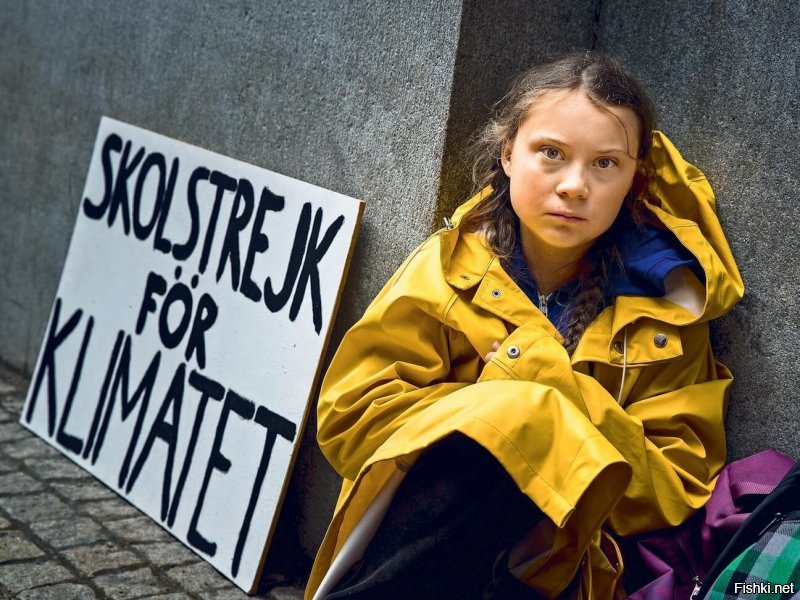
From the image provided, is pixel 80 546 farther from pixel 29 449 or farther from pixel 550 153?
pixel 550 153

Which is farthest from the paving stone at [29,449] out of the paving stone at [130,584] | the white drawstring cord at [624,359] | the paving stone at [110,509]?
the white drawstring cord at [624,359]

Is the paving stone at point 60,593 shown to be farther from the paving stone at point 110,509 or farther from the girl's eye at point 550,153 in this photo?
the girl's eye at point 550,153

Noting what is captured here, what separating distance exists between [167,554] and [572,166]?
6.18 feet

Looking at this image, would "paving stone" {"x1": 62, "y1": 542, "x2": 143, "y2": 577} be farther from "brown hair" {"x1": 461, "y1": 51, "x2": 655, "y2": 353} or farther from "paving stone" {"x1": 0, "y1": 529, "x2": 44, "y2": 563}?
"brown hair" {"x1": 461, "y1": 51, "x2": 655, "y2": 353}

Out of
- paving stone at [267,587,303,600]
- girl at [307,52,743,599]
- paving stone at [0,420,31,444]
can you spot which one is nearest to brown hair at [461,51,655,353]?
girl at [307,52,743,599]

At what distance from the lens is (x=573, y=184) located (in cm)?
250

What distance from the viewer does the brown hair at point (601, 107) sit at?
259 cm

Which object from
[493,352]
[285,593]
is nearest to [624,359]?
[493,352]

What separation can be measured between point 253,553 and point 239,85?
1.63 metres

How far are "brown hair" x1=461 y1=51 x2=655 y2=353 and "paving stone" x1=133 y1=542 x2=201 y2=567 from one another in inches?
59.3

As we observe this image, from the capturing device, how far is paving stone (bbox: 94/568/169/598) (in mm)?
3141

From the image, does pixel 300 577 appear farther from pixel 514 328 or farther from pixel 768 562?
pixel 768 562

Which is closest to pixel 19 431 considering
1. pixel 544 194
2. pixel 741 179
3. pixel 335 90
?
pixel 335 90

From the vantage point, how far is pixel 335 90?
335 cm
